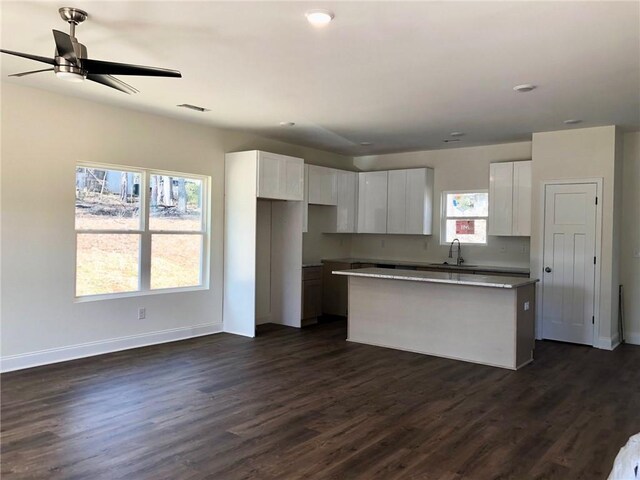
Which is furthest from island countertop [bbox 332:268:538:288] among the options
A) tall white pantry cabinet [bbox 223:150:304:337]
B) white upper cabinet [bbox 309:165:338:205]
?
white upper cabinet [bbox 309:165:338:205]

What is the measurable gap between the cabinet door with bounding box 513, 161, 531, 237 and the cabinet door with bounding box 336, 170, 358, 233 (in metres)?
2.57

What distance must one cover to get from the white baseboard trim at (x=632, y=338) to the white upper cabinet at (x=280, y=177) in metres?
4.51

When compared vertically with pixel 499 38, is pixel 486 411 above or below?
below

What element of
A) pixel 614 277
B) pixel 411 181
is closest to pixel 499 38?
pixel 614 277

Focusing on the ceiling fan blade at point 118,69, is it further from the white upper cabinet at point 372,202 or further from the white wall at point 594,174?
the white upper cabinet at point 372,202

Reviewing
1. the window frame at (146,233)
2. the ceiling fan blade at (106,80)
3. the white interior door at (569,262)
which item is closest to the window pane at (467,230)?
the white interior door at (569,262)

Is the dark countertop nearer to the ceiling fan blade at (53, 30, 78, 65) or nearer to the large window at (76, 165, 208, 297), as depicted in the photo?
the large window at (76, 165, 208, 297)

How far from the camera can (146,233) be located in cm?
577

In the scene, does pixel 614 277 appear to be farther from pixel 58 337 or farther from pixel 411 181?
pixel 58 337

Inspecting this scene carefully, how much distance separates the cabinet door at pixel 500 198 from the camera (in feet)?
22.1

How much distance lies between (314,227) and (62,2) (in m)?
5.47

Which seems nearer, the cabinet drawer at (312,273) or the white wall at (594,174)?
the white wall at (594,174)

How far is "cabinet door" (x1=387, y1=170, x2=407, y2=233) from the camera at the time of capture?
7832mm

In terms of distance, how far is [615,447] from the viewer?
319 centimetres
